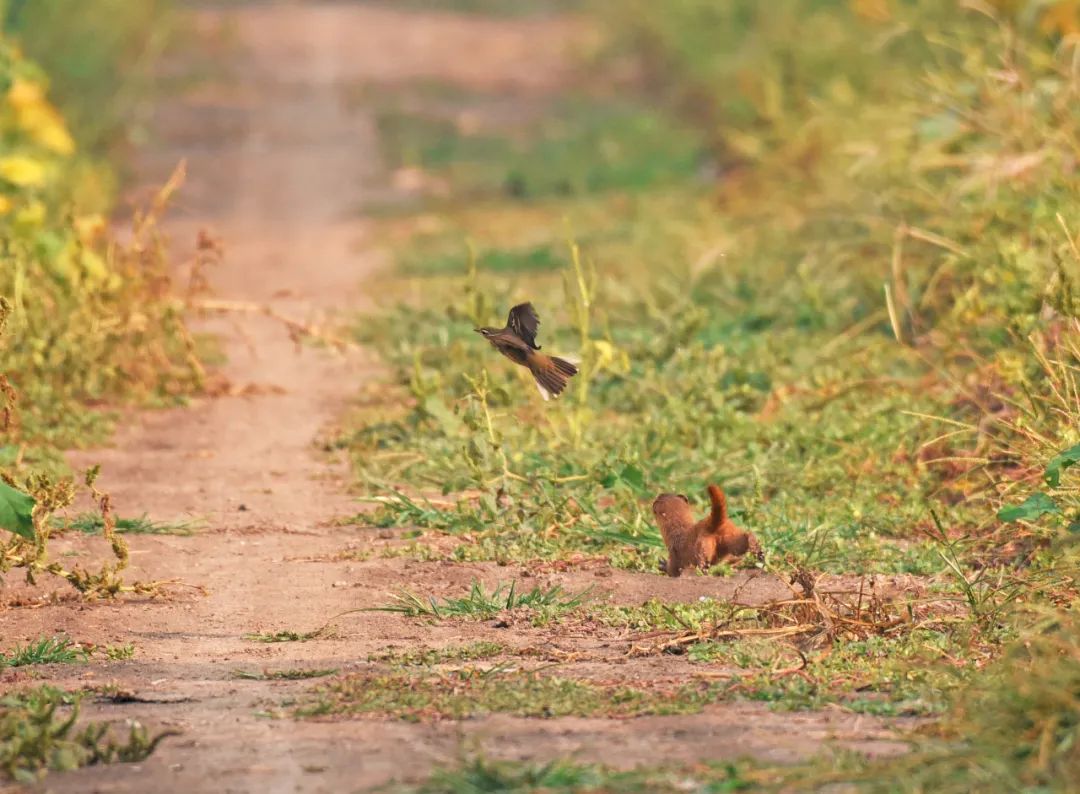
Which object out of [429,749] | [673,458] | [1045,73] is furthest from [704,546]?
[1045,73]

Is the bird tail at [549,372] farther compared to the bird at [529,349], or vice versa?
the bird tail at [549,372]

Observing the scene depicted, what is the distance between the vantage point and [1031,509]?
4.54 m

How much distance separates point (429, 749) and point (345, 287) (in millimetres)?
5609

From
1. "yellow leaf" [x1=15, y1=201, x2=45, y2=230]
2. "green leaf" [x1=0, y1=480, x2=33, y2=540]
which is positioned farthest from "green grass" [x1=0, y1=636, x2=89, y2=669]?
"yellow leaf" [x1=15, y1=201, x2=45, y2=230]

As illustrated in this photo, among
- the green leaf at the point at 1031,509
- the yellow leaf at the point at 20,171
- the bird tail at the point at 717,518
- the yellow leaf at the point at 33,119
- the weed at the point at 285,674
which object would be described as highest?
the yellow leaf at the point at 33,119

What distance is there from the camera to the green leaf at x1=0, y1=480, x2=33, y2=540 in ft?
14.1

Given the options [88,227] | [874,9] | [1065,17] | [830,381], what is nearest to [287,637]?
[830,381]

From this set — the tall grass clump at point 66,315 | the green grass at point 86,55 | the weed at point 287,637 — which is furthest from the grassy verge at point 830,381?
the green grass at point 86,55

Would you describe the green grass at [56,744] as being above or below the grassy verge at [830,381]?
below

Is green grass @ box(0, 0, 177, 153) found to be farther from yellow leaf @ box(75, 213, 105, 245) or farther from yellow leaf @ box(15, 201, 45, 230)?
yellow leaf @ box(15, 201, 45, 230)

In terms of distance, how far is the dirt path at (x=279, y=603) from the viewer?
3572 mm

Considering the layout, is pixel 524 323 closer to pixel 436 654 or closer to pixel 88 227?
pixel 436 654

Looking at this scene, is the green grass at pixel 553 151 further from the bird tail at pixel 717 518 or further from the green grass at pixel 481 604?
the green grass at pixel 481 604

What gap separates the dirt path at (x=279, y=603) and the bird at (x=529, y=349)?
53 cm
